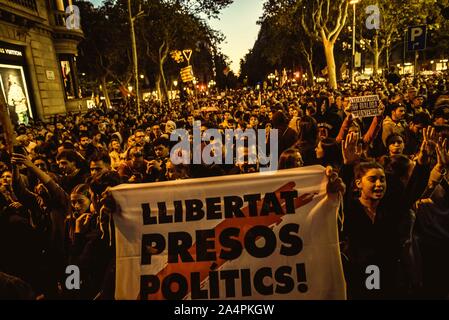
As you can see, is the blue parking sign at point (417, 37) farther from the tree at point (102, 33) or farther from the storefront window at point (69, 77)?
the tree at point (102, 33)

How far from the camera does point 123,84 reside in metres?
49.7

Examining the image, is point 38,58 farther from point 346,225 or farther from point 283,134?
point 346,225

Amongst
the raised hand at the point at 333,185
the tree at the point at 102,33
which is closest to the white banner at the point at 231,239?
the raised hand at the point at 333,185

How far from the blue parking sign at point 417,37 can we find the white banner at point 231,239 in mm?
9996

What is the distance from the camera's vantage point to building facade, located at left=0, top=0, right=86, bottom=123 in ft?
55.3

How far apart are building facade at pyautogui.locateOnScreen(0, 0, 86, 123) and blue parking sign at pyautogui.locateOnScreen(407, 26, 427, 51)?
1424 cm

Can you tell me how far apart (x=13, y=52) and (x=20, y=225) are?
55.8ft

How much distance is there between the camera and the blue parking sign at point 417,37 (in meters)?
10.8

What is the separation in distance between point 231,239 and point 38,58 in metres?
21.3

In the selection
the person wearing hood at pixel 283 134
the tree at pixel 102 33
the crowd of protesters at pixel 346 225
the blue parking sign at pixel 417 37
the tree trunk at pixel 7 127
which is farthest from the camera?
the tree at pixel 102 33

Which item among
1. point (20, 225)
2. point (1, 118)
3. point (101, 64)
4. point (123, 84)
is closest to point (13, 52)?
point (1, 118)

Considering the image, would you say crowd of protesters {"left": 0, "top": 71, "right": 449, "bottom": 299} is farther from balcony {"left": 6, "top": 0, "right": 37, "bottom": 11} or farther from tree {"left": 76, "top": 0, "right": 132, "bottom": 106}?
tree {"left": 76, "top": 0, "right": 132, "bottom": 106}
